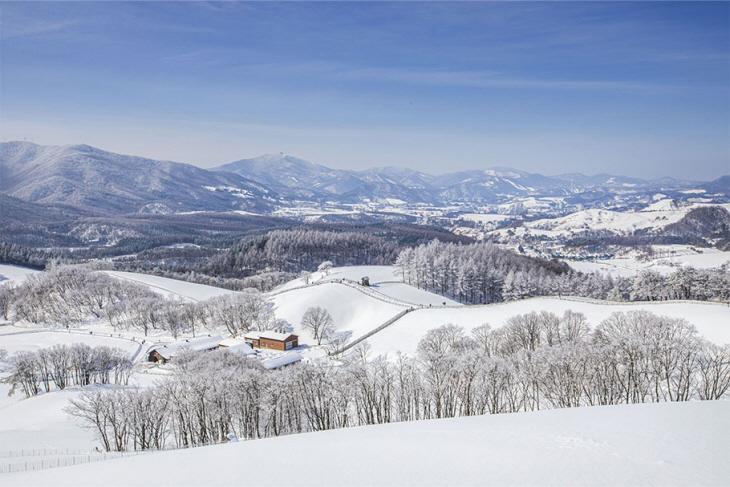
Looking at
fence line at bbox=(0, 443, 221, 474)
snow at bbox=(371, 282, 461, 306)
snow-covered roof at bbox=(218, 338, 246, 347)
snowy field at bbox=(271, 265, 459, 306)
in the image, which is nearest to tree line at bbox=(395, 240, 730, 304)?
snowy field at bbox=(271, 265, 459, 306)

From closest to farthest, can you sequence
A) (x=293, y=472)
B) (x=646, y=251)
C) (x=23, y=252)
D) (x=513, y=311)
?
1. (x=293, y=472)
2. (x=513, y=311)
3. (x=23, y=252)
4. (x=646, y=251)

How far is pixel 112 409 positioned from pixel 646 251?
20299 cm

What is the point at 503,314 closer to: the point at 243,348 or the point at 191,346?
the point at 243,348

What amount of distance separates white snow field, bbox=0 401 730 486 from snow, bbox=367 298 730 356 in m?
27.1

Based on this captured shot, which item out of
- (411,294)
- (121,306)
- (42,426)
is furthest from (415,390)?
(121,306)

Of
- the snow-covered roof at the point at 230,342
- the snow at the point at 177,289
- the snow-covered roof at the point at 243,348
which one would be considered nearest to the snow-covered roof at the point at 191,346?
Result: the snow-covered roof at the point at 230,342

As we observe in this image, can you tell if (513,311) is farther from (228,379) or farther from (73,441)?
(73,441)

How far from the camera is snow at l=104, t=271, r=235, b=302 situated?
92.7 meters

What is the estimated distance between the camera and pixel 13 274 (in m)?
115

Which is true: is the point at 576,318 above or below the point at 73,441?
above

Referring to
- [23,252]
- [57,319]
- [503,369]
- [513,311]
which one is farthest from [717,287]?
[23,252]

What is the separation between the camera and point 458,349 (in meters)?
38.9

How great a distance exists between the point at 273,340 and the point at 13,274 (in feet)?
338

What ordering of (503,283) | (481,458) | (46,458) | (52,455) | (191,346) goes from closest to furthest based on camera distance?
(481,458), (46,458), (52,455), (191,346), (503,283)
